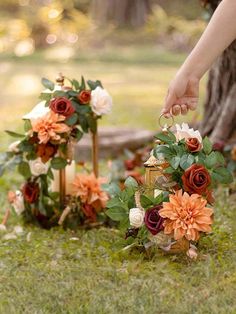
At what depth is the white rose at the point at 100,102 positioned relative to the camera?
3402 millimetres

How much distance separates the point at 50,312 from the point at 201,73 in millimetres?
983

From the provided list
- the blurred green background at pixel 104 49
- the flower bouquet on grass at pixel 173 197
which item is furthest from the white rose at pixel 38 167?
the blurred green background at pixel 104 49

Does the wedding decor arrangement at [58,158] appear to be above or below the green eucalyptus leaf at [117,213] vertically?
above

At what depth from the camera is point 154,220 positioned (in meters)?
2.79

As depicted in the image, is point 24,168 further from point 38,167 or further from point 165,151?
point 165,151

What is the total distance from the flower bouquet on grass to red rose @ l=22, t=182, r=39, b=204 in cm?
60

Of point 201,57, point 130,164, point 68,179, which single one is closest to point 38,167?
point 68,179

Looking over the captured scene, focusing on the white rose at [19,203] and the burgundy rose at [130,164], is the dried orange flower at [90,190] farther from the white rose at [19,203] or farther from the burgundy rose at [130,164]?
the burgundy rose at [130,164]

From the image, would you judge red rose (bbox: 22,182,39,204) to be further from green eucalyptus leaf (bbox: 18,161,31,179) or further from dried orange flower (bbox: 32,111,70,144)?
dried orange flower (bbox: 32,111,70,144)

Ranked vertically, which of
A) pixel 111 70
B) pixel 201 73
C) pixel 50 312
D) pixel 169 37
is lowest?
pixel 50 312

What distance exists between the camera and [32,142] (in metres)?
3.38

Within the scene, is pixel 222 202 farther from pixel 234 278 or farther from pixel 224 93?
pixel 234 278

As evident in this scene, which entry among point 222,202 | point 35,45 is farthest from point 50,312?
point 35,45

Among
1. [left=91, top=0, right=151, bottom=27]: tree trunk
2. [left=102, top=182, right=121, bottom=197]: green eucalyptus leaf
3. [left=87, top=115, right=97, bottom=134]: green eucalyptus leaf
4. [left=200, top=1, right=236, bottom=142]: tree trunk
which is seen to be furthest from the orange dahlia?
[left=91, top=0, right=151, bottom=27]: tree trunk
